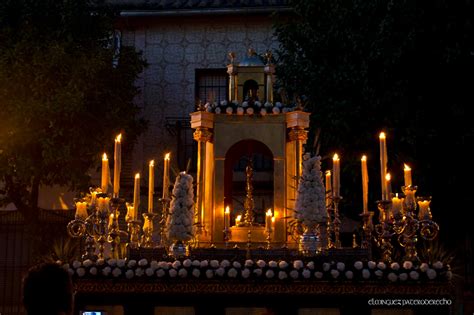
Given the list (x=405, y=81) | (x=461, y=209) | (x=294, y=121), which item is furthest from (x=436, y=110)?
(x=294, y=121)

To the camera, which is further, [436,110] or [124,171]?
[124,171]

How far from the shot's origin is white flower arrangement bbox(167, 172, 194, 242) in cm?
922

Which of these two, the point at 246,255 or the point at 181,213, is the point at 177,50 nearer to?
the point at 181,213

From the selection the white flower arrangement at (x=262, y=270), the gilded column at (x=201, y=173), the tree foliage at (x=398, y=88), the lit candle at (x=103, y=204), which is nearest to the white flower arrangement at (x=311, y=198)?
the white flower arrangement at (x=262, y=270)

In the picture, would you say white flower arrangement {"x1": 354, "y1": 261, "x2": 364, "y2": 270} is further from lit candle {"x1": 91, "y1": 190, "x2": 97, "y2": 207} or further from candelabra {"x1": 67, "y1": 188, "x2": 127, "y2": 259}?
lit candle {"x1": 91, "y1": 190, "x2": 97, "y2": 207}

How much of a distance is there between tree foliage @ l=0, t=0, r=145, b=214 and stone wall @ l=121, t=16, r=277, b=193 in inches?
130

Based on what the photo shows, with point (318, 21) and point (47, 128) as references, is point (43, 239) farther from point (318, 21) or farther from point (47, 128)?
point (318, 21)

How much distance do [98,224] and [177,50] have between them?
14.0 meters

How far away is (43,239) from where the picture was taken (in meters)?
19.6

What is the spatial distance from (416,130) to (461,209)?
242cm

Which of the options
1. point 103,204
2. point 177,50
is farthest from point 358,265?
point 177,50

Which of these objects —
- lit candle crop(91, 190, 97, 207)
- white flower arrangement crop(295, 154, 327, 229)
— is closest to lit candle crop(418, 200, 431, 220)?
white flower arrangement crop(295, 154, 327, 229)

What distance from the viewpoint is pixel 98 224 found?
9.52 meters

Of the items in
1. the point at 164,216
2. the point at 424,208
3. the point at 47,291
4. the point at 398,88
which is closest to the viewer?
the point at 47,291
